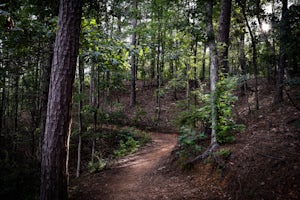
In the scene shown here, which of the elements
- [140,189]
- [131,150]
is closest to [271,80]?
[131,150]

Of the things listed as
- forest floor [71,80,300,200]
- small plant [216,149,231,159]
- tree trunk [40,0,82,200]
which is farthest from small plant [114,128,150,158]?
tree trunk [40,0,82,200]

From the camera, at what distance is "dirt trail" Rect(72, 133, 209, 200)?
466cm

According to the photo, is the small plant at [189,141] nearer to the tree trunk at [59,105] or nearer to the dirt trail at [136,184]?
the dirt trail at [136,184]

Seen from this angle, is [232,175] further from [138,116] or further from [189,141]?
[138,116]

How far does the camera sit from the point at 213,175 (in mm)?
4699

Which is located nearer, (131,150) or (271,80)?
(131,150)

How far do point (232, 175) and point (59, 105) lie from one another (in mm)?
3954

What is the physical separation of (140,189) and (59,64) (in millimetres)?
3839

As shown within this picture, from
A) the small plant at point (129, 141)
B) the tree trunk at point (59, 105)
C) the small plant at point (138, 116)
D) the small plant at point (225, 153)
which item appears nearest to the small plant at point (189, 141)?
the small plant at point (225, 153)

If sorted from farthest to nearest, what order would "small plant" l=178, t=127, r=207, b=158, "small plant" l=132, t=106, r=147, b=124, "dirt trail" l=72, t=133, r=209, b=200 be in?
"small plant" l=132, t=106, r=147, b=124
"small plant" l=178, t=127, r=207, b=158
"dirt trail" l=72, t=133, r=209, b=200

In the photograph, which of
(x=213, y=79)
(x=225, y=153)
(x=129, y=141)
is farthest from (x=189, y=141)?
(x=129, y=141)

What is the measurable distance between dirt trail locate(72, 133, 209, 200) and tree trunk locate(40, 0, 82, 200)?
139 centimetres

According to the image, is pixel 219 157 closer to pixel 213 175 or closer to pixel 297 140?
pixel 213 175

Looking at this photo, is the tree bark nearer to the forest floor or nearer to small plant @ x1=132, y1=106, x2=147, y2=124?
the forest floor
